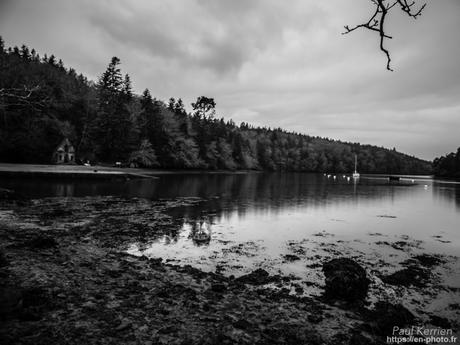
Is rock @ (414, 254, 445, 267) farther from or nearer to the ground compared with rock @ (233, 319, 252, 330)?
nearer to the ground

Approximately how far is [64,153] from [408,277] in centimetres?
6566

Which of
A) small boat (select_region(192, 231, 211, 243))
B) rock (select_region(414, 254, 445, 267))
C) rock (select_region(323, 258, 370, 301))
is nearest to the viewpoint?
rock (select_region(323, 258, 370, 301))

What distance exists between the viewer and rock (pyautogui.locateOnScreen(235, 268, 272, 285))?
8.90m

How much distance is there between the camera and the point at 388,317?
261 inches

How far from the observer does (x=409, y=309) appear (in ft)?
25.0

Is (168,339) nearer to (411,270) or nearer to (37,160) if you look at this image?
(411,270)

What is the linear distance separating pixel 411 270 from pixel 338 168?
612 ft

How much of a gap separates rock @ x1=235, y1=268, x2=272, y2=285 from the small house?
60.9 m

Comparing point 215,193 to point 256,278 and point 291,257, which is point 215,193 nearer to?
point 291,257

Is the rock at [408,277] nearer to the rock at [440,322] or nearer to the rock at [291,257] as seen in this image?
the rock at [440,322]

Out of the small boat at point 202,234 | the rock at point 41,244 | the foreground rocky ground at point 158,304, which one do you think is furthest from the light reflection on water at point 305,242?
the rock at point 41,244

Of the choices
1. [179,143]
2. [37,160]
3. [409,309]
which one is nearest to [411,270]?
[409,309]

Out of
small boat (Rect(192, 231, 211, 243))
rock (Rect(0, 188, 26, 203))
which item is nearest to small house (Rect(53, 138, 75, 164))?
rock (Rect(0, 188, 26, 203))

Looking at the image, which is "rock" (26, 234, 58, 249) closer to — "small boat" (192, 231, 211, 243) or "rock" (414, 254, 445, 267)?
"small boat" (192, 231, 211, 243)
